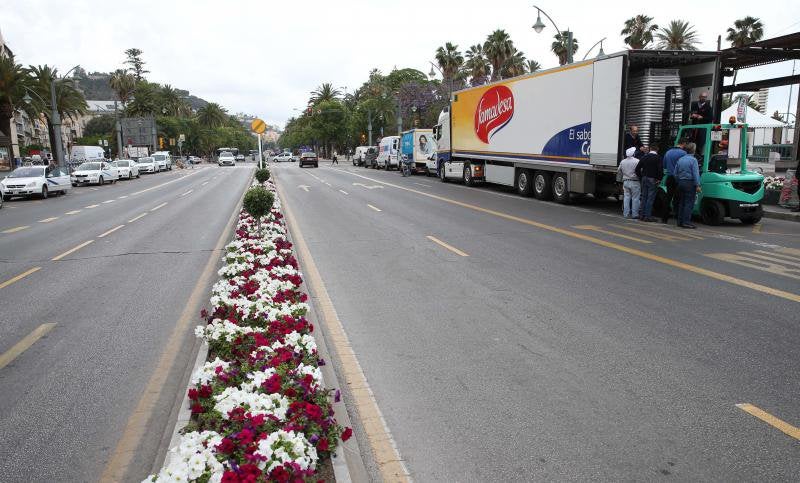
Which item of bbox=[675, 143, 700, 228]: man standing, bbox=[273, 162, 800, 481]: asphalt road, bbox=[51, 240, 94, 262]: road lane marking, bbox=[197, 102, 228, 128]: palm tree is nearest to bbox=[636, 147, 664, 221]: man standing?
bbox=[675, 143, 700, 228]: man standing

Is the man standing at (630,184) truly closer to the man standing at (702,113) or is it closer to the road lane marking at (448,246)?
the man standing at (702,113)

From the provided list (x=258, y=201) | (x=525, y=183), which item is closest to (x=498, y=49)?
(x=525, y=183)

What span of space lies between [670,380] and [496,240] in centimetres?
715

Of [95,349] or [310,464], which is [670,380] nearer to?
[310,464]

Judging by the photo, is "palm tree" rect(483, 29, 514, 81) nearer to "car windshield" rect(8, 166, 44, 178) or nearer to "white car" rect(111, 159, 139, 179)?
"white car" rect(111, 159, 139, 179)

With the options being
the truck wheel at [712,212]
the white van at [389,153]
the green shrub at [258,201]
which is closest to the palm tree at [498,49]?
the white van at [389,153]

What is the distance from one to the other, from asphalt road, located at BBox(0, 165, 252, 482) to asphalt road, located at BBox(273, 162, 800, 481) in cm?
188

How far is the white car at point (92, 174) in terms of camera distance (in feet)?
122

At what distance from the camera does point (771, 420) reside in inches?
163

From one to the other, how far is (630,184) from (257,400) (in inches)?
519

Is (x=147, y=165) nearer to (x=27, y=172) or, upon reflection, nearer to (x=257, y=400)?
(x=27, y=172)

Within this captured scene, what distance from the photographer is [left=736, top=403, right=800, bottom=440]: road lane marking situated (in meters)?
3.98

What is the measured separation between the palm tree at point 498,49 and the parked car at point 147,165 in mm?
34271

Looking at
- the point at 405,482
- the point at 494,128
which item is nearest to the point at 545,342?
the point at 405,482
